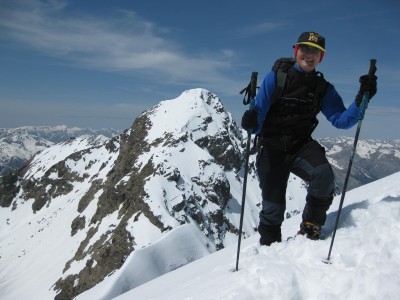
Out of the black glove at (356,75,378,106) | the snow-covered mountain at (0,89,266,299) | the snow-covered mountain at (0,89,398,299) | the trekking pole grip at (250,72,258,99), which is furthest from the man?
the snow-covered mountain at (0,89,266,299)

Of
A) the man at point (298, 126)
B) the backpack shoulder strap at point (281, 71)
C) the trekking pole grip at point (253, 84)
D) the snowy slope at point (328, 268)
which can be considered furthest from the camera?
the backpack shoulder strap at point (281, 71)

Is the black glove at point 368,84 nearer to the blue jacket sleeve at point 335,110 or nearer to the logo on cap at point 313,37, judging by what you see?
the blue jacket sleeve at point 335,110

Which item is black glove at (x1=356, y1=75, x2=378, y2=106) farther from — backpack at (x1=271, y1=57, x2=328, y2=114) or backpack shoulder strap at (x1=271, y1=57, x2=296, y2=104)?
backpack shoulder strap at (x1=271, y1=57, x2=296, y2=104)

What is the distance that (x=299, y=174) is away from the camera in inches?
246

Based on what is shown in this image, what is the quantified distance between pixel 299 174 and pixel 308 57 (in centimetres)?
205

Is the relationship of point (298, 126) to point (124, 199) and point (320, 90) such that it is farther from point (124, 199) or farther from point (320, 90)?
point (124, 199)

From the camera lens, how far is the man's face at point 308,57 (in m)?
5.80

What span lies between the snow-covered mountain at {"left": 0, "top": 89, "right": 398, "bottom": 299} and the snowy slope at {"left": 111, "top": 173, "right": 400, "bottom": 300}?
757 centimetres

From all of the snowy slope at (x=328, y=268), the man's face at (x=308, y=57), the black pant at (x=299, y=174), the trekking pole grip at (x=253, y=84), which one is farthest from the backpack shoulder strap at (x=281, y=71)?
the snowy slope at (x=328, y=268)

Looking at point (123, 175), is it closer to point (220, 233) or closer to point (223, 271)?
point (220, 233)

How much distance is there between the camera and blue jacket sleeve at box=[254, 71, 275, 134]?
19.4 ft

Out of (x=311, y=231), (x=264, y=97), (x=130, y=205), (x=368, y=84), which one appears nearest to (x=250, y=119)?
(x=264, y=97)

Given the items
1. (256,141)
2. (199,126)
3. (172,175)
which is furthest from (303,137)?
(199,126)

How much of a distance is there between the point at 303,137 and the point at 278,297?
2856 millimetres
